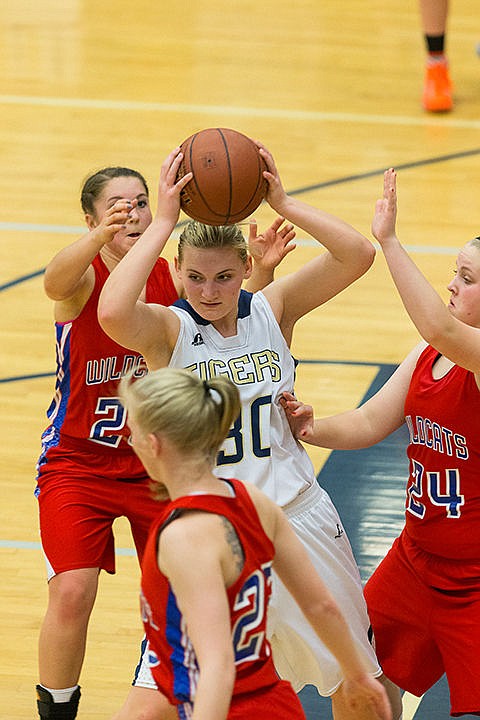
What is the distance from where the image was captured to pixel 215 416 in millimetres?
2947

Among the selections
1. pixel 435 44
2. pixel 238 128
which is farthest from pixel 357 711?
pixel 435 44

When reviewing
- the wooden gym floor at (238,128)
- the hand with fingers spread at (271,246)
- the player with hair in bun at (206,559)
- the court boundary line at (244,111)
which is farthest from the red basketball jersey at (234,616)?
the court boundary line at (244,111)

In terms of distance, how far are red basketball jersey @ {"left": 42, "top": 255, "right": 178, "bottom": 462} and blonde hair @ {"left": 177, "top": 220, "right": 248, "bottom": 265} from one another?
2.07 ft

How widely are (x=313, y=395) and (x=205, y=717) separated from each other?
165 inches

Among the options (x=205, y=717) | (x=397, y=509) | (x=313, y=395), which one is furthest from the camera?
(x=313, y=395)

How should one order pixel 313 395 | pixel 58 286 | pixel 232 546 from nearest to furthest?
pixel 232 546, pixel 58 286, pixel 313 395

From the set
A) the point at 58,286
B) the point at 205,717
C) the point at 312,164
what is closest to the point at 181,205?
the point at 58,286

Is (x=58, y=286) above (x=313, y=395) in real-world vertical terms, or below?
above

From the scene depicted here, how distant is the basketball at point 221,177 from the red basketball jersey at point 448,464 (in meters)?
0.73

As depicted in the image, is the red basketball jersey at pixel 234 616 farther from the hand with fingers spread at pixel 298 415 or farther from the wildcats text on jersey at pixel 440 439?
the wildcats text on jersey at pixel 440 439

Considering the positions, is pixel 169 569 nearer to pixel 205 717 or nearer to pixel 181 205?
pixel 205 717

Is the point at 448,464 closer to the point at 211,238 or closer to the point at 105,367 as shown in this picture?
the point at 211,238

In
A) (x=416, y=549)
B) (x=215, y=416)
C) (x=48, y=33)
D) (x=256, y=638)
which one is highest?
(x=215, y=416)

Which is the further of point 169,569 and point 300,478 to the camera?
point 300,478
